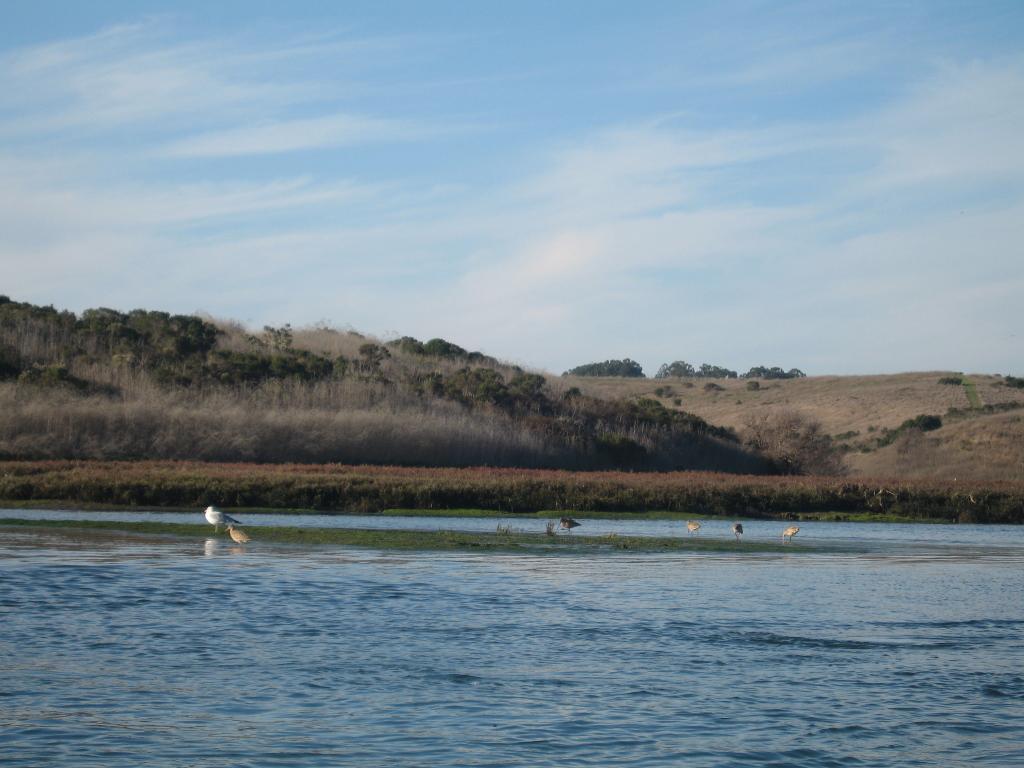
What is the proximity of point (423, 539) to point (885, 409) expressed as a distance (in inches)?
3096

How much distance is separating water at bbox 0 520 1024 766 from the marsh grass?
3541 millimetres

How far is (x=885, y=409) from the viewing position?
9888 centimetres

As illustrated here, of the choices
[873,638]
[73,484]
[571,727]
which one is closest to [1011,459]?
[73,484]

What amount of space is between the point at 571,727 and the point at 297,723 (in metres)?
2.44

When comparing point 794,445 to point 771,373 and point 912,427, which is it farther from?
point 771,373

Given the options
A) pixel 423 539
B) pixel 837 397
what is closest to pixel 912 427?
A: pixel 837 397

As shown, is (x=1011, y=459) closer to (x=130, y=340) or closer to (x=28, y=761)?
(x=130, y=340)

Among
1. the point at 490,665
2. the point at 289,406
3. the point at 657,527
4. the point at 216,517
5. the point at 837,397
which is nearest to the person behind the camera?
the point at 490,665

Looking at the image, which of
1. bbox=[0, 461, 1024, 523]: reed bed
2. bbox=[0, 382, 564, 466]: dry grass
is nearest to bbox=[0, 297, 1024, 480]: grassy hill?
bbox=[0, 382, 564, 466]: dry grass

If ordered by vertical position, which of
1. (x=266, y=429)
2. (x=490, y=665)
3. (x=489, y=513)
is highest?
(x=266, y=429)

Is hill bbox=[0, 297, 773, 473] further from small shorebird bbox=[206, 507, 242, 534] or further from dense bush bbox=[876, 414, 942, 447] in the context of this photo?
dense bush bbox=[876, 414, 942, 447]

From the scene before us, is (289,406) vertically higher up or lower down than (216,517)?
higher up

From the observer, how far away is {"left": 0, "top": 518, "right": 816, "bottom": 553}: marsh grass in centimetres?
2609

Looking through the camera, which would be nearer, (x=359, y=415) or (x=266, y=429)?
(x=266, y=429)
